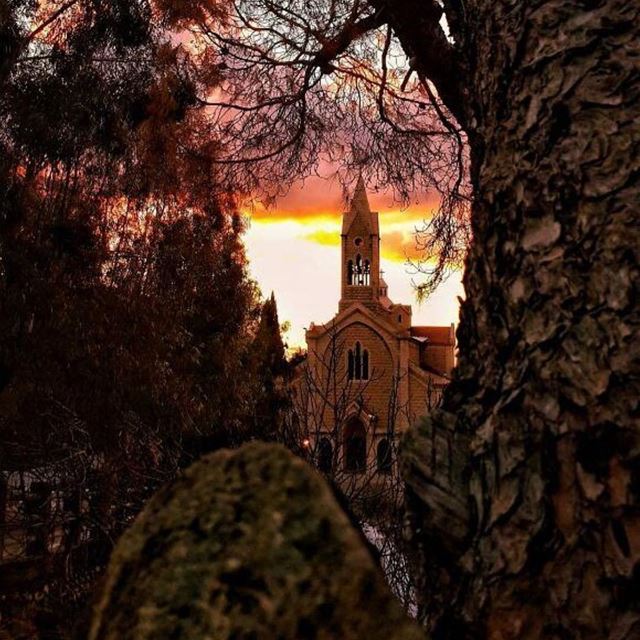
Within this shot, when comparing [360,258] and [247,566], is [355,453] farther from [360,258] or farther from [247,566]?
[360,258]

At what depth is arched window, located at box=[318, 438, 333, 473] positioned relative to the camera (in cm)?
607

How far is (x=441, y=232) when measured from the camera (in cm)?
711

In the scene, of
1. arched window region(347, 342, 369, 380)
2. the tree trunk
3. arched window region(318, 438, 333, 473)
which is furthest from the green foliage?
arched window region(347, 342, 369, 380)

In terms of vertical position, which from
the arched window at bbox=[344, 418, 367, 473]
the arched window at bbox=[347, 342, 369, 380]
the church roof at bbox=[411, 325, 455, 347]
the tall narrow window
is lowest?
the arched window at bbox=[344, 418, 367, 473]

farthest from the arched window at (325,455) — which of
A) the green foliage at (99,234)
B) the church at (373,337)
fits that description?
the church at (373,337)

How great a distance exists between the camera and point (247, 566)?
816mm

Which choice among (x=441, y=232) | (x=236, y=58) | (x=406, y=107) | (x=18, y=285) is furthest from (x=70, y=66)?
(x=441, y=232)

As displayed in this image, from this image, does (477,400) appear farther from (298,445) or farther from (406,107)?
(406,107)

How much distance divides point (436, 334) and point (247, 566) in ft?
169

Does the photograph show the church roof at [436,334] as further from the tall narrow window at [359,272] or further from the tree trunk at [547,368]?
the tree trunk at [547,368]

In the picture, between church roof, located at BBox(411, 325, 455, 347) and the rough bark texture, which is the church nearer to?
church roof, located at BBox(411, 325, 455, 347)

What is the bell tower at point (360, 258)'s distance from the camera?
46.8 metres

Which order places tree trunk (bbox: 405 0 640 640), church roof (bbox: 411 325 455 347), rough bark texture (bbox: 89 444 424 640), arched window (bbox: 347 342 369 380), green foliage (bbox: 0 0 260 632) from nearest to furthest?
1. rough bark texture (bbox: 89 444 424 640)
2. tree trunk (bbox: 405 0 640 640)
3. green foliage (bbox: 0 0 260 632)
4. arched window (bbox: 347 342 369 380)
5. church roof (bbox: 411 325 455 347)

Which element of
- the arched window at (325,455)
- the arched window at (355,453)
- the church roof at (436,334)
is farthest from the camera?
the church roof at (436,334)
